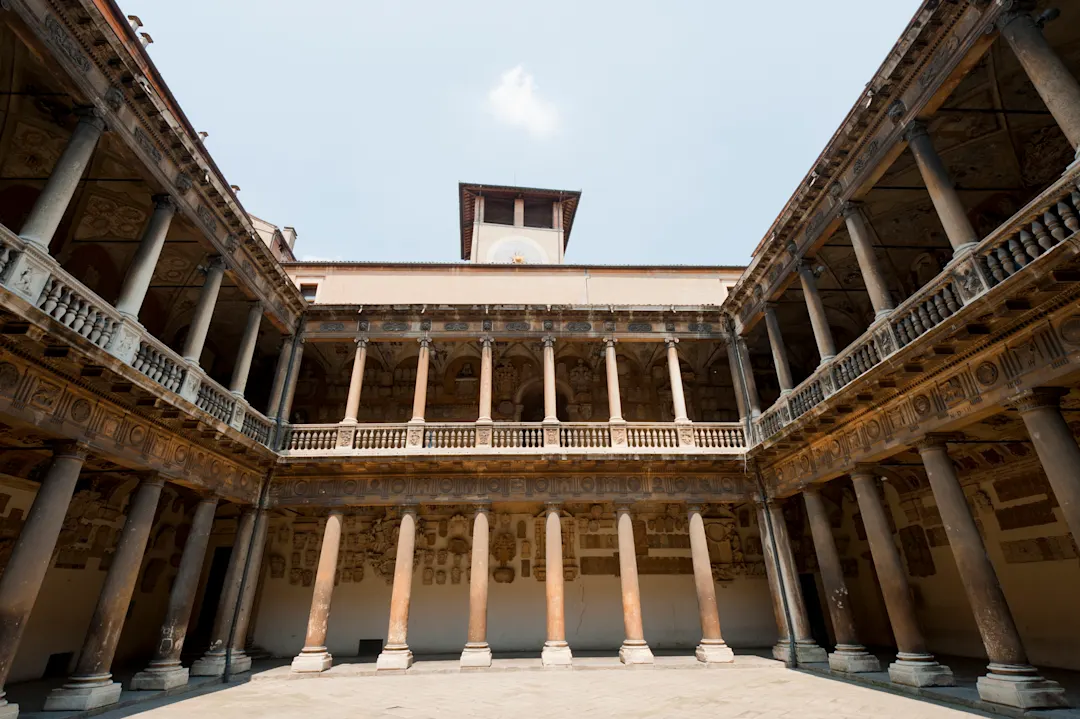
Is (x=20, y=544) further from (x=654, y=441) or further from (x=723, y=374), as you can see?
(x=723, y=374)

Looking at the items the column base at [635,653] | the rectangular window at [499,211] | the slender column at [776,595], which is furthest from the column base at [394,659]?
the rectangular window at [499,211]

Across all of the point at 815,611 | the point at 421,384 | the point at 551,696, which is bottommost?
the point at 551,696

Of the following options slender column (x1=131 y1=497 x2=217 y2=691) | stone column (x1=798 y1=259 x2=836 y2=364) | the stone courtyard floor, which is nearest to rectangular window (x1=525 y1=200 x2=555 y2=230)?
stone column (x1=798 y1=259 x2=836 y2=364)

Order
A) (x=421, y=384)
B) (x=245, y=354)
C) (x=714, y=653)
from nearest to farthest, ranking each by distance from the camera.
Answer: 1. (x=714, y=653)
2. (x=245, y=354)
3. (x=421, y=384)

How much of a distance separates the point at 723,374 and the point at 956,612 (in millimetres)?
8843

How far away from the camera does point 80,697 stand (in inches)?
318

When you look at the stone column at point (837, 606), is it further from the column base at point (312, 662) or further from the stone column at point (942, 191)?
the column base at point (312, 662)

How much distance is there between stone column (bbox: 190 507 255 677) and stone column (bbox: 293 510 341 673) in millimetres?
1619

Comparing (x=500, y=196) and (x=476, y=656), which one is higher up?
(x=500, y=196)

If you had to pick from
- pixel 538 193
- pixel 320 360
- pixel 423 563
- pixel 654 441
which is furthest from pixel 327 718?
pixel 538 193

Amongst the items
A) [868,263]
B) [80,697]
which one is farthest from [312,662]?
[868,263]

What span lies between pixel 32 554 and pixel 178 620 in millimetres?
4084

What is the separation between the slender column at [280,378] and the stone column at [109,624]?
164 inches

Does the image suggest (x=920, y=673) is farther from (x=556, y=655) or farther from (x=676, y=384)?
(x=676, y=384)
